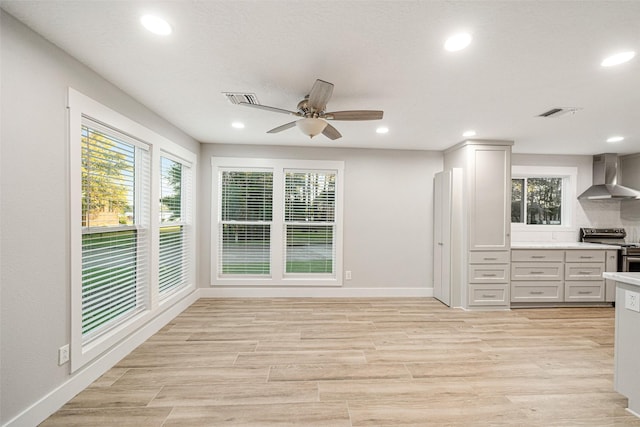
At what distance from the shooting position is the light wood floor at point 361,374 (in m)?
1.89

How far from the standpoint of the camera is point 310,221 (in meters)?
4.64

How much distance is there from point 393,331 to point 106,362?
278 cm

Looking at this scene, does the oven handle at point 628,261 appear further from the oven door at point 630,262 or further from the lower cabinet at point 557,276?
the lower cabinet at point 557,276

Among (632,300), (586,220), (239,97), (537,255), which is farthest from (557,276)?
(239,97)

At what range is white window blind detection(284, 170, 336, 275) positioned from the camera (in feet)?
15.2

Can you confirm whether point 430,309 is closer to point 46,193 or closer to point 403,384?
point 403,384

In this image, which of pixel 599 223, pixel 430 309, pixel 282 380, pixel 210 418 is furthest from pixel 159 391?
pixel 599 223

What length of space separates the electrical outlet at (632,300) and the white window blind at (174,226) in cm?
420

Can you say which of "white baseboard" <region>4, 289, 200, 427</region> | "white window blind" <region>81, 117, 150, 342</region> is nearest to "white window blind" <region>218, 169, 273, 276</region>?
"white baseboard" <region>4, 289, 200, 427</region>

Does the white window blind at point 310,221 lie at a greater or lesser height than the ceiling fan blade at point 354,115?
lesser

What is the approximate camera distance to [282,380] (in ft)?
7.44

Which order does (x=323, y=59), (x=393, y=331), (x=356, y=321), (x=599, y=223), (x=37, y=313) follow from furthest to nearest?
(x=599, y=223) < (x=356, y=321) < (x=393, y=331) < (x=323, y=59) < (x=37, y=313)

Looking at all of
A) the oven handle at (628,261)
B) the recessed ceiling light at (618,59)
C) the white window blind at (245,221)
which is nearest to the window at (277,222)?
the white window blind at (245,221)

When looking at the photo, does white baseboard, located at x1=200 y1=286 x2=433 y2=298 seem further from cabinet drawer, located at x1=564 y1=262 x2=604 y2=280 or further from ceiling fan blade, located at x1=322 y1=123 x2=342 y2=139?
ceiling fan blade, located at x1=322 y1=123 x2=342 y2=139
